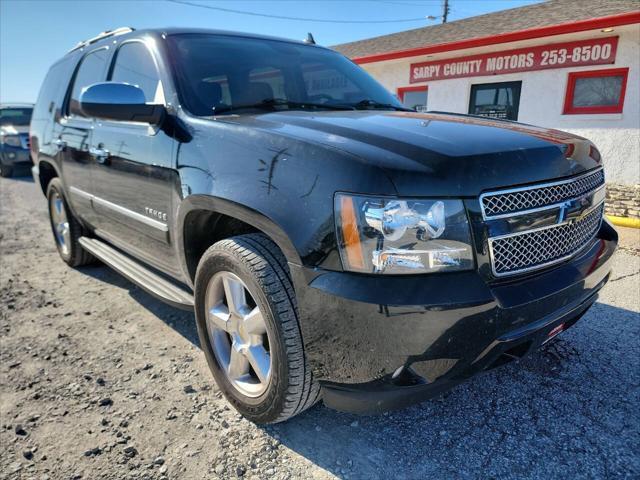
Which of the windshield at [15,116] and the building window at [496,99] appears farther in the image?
the windshield at [15,116]

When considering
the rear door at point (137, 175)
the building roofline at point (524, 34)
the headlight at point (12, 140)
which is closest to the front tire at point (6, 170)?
the headlight at point (12, 140)

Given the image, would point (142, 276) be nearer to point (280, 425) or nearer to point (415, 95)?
point (280, 425)

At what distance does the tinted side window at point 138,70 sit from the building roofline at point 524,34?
317 inches

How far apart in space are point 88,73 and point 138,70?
123 centimetres

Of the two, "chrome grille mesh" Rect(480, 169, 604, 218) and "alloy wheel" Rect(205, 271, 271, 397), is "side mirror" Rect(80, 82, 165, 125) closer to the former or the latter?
"alloy wheel" Rect(205, 271, 271, 397)

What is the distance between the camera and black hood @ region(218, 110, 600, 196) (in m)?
1.60

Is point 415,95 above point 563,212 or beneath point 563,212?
above

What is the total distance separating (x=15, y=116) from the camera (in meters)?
13.2

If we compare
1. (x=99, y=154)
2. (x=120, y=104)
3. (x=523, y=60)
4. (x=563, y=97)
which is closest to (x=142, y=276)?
(x=99, y=154)

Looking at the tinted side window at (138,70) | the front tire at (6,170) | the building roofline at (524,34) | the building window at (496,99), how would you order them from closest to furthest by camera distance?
the tinted side window at (138,70), the building roofline at (524,34), the building window at (496,99), the front tire at (6,170)

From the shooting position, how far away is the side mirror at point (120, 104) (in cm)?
Result: 251

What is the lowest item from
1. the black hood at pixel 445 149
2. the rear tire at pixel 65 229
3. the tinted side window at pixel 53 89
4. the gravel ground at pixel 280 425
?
the gravel ground at pixel 280 425

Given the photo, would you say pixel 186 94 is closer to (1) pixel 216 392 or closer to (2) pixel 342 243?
(2) pixel 342 243

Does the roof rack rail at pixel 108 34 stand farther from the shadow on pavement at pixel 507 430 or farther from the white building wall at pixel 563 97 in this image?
the white building wall at pixel 563 97
